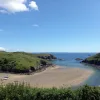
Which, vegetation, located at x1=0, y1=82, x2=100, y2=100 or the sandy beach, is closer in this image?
vegetation, located at x1=0, y1=82, x2=100, y2=100

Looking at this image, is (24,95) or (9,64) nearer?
(24,95)

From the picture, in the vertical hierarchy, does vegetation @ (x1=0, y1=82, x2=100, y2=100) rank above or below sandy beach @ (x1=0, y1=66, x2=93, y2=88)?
above

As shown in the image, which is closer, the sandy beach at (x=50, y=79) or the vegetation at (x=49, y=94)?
the vegetation at (x=49, y=94)

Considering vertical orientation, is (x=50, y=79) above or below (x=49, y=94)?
below

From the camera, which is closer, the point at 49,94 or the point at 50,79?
the point at 49,94

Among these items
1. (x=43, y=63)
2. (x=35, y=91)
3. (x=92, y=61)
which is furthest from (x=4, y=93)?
(x=92, y=61)

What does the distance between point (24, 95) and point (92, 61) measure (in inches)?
5847

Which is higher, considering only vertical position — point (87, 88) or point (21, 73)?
point (87, 88)

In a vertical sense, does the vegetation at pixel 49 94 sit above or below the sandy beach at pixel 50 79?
above

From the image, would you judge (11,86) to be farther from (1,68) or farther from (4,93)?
(1,68)

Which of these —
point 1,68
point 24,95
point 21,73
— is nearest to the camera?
point 24,95

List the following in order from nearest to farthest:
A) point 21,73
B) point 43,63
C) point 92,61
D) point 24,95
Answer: point 24,95
point 21,73
point 43,63
point 92,61

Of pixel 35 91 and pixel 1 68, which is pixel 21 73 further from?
pixel 35 91

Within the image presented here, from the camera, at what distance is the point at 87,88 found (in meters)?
28.0
